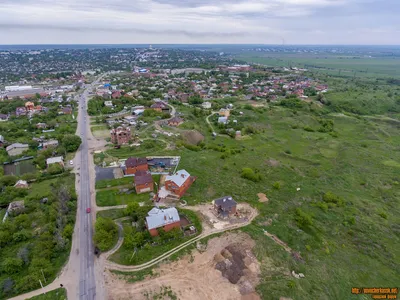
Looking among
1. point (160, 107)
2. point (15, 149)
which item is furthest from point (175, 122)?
point (15, 149)

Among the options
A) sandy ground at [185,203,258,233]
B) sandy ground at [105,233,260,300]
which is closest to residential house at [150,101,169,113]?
sandy ground at [185,203,258,233]

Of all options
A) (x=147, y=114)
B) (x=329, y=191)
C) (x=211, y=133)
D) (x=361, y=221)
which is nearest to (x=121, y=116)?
(x=147, y=114)

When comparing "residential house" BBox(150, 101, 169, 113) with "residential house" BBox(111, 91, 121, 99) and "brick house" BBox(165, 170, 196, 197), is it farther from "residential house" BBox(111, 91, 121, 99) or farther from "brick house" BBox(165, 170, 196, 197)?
"brick house" BBox(165, 170, 196, 197)

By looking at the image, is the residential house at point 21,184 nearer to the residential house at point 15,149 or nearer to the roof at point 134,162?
the residential house at point 15,149

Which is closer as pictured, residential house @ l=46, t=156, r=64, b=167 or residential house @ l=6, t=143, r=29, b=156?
residential house @ l=46, t=156, r=64, b=167

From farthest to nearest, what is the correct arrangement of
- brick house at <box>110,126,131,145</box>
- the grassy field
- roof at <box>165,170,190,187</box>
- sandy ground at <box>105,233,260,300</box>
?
brick house at <box>110,126,131,145</box> < roof at <box>165,170,190,187</box> < the grassy field < sandy ground at <box>105,233,260,300</box>

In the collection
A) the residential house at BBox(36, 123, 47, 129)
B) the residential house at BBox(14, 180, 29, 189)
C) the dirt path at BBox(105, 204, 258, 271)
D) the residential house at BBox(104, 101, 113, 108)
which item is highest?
the residential house at BBox(104, 101, 113, 108)

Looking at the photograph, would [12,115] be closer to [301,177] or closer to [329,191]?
[301,177]

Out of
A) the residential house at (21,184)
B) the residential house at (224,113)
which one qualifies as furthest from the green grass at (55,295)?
the residential house at (224,113)

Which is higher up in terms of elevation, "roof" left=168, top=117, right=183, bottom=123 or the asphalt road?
"roof" left=168, top=117, right=183, bottom=123
